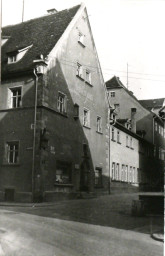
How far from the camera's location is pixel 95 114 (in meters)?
16.1

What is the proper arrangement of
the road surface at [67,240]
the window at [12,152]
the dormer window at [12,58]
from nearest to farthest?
the road surface at [67,240] → the window at [12,152] → the dormer window at [12,58]

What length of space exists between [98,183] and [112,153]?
5145 mm

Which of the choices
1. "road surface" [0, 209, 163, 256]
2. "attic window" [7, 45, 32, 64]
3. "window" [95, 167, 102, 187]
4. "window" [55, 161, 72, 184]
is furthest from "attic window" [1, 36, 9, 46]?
"road surface" [0, 209, 163, 256]

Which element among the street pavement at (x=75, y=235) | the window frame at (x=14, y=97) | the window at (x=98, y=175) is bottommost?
the street pavement at (x=75, y=235)

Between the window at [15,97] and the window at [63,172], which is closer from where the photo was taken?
the window at [63,172]

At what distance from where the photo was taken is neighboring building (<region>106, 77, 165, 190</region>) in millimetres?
30923

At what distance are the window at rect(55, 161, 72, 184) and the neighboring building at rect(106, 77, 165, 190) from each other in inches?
689

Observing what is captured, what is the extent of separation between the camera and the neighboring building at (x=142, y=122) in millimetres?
30923

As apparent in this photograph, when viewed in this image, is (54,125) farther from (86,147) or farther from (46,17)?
(46,17)

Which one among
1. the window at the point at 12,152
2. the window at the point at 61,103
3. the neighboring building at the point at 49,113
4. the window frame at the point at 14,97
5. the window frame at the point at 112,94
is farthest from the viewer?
the window frame at the point at 112,94

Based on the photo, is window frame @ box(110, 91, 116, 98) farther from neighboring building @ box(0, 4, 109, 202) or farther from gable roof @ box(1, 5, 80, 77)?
neighboring building @ box(0, 4, 109, 202)

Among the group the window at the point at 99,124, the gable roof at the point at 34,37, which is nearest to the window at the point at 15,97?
the gable roof at the point at 34,37

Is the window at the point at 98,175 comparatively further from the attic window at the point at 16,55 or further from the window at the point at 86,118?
the attic window at the point at 16,55

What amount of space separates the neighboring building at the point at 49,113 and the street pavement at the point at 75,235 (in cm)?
336
